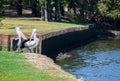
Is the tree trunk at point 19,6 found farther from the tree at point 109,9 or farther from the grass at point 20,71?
the grass at point 20,71

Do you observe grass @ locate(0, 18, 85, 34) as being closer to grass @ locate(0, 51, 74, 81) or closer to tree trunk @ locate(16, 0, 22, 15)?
grass @ locate(0, 51, 74, 81)

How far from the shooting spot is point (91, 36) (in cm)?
7869

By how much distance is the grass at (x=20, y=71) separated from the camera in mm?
24234

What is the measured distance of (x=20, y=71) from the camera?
26.6 m

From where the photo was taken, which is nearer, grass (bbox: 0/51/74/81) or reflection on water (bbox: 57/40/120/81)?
grass (bbox: 0/51/74/81)

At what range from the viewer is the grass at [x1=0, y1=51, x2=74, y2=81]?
24234 millimetres

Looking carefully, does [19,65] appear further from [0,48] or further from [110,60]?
[110,60]

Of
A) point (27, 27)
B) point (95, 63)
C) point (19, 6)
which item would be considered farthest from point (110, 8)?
point (95, 63)

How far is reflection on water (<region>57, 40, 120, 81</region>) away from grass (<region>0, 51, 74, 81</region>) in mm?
6625

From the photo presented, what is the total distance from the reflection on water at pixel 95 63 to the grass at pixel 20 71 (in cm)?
663

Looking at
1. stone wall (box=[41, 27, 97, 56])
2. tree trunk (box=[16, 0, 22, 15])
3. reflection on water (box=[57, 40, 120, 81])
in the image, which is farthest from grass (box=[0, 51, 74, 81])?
tree trunk (box=[16, 0, 22, 15])

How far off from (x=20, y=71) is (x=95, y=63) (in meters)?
20.0

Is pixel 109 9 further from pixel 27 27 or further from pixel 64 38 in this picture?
pixel 27 27

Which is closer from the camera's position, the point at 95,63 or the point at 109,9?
A: the point at 95,63
